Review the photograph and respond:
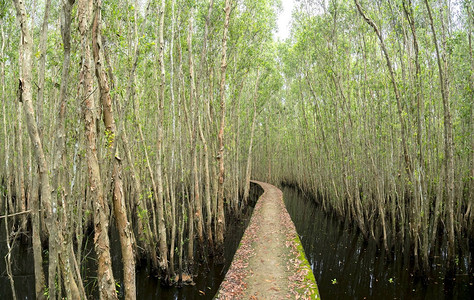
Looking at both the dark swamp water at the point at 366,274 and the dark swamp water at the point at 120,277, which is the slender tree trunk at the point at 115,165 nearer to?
the dark swamp water at the point at 120,277

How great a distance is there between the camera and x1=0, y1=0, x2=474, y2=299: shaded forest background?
11.0ft

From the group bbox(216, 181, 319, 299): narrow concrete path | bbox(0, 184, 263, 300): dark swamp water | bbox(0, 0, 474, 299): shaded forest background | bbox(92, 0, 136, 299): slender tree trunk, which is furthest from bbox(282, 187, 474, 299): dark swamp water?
bbox(92, 0, 136, 299): slender tree trunk

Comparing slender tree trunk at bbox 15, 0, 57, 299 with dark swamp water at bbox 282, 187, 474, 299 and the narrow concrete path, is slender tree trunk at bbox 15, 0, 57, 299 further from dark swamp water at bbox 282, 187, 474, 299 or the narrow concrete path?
dark swamp water at bbox 282, 187, 474, 299

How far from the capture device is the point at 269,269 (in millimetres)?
6090

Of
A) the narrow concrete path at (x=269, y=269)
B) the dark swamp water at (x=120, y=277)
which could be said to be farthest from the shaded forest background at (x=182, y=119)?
the narrow concrete path at (x=269, y=269)

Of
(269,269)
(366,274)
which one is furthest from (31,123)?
(366,274)

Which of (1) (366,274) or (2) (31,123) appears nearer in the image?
(2) (31,123)

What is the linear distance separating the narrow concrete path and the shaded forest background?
121 cm

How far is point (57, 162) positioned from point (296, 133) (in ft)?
70.0

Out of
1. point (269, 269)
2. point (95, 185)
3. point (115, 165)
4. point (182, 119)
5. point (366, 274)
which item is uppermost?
point (182, 119)

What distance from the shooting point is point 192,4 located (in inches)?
274

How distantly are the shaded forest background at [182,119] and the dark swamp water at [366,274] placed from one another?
55cm

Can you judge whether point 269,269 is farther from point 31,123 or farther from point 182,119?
point 182,119

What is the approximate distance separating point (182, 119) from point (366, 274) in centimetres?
778
